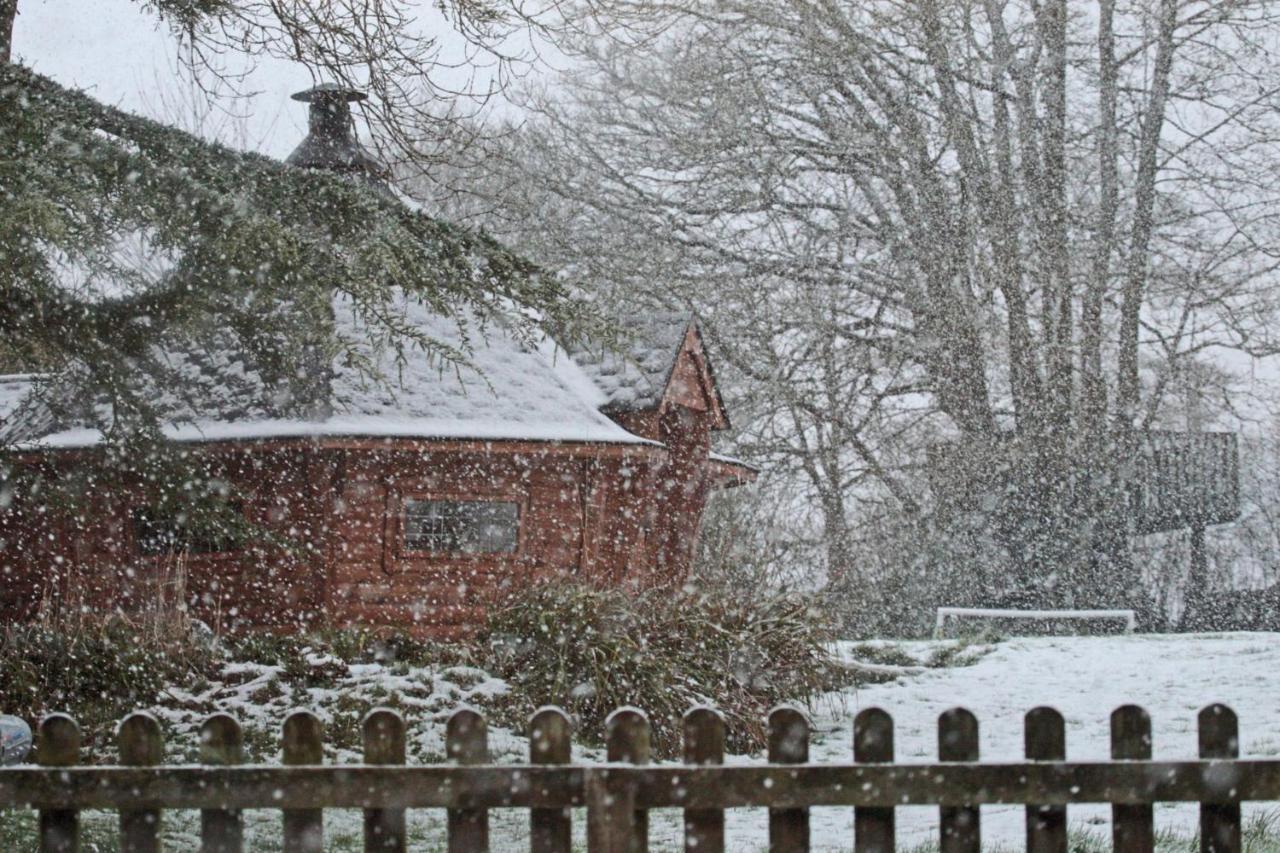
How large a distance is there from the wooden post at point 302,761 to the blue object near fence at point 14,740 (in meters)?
4.13

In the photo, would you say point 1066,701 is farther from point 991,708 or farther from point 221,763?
point 221,763

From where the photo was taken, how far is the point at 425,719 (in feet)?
35.8

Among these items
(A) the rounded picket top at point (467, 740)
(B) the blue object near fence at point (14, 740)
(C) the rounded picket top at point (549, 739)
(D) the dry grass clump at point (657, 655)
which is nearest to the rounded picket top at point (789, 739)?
(C) the rounded picket top at point (549, 739)

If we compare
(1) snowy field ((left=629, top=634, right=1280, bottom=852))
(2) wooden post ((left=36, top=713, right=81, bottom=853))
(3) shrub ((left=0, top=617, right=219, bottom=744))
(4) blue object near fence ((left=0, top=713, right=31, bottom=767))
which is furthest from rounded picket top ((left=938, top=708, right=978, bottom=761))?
(3) shrub ((left=0, top=617, right=219, bottom=744))

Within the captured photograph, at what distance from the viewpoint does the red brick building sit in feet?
47.9

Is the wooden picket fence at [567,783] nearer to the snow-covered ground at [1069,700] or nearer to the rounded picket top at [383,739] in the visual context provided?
the rounded picket top at [383,739]

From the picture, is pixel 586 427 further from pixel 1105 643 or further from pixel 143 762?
pixel 143 762

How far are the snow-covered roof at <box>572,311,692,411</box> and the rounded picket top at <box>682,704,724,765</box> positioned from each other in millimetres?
12133

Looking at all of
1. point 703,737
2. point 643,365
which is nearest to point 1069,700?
point 643,365

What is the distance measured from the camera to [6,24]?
10258 mm

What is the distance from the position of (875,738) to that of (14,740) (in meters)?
5.52

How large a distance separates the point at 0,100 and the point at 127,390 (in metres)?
2.34

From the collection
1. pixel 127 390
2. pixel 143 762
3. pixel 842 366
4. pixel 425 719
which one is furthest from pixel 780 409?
pixel 143 762

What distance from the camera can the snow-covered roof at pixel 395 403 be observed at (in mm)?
14227
